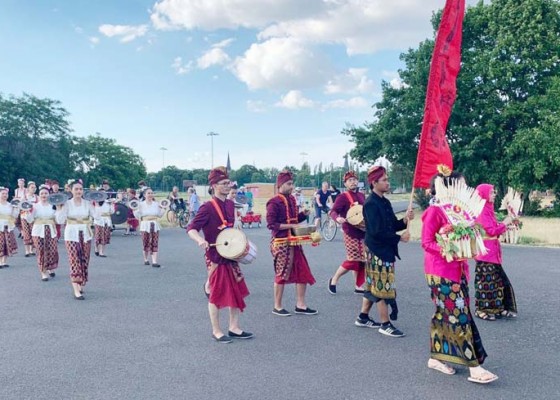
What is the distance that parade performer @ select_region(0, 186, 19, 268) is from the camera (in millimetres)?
11305

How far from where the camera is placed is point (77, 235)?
8266mm

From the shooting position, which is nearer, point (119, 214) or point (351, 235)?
point (351, 235)

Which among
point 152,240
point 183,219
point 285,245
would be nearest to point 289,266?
point 285,245

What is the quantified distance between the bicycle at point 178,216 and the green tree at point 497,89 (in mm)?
12934

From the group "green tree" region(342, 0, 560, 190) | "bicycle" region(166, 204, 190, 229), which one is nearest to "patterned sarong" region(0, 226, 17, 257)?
"bicycle" region(166, 204, 190, 229)

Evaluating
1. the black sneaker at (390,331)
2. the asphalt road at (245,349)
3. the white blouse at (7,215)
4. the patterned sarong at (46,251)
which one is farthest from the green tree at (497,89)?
the black sneaker at (390,331)

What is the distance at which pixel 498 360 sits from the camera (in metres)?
4.88

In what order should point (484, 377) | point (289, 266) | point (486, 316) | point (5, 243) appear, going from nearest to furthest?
point (484, 377), point (486, 316), point (289, 266), point (5, 243)

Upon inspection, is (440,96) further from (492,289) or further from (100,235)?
(100,235)

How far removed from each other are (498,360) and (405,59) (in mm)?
28388

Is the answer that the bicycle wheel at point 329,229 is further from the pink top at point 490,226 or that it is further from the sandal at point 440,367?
the sandal at point 440,367

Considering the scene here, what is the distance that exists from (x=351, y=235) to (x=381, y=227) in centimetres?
218

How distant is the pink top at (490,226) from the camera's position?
19.0 feet

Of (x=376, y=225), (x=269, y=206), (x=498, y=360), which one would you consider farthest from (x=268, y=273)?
(x=498, y=360)
